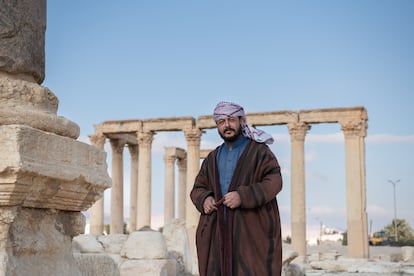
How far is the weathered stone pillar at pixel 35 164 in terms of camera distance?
3.12 metres

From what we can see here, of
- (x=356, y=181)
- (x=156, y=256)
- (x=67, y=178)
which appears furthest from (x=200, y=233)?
(x=356, y=181)

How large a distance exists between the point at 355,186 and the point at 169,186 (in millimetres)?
12203

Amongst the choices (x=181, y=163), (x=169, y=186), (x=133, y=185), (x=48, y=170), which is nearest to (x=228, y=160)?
(x=48, y=170)

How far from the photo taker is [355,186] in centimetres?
2852

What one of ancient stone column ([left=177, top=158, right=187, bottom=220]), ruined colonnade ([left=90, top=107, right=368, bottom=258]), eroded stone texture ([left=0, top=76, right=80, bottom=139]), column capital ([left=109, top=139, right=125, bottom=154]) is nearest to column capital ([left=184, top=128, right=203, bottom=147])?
ruined colonnade ([left=90, top=107, right=368, bottom=258])

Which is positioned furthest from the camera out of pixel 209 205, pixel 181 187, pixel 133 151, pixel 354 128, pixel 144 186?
pixel 181 187

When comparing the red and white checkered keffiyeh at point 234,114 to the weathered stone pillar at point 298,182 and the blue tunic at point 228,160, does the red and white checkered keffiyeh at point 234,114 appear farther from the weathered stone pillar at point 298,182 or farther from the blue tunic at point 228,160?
the weathered stone pillar at point 298,182

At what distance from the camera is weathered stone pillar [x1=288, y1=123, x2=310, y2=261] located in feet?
94.5

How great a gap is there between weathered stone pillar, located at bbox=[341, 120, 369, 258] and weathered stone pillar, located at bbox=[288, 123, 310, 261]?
6.53 ft

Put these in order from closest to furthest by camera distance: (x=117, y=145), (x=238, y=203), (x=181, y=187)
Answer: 1. (x=238, y=203)
2. (x=117, y=145)
3. (x=181, y=187)

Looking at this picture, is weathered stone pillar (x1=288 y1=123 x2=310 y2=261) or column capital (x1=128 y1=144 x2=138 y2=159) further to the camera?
column capital (x1=128 y1=144 x2=138 y2=159)

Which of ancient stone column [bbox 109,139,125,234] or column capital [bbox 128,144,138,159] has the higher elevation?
column capital [bbox 128,144,138,159]

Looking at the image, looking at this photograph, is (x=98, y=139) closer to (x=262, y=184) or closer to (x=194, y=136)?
(x=194, y=136)

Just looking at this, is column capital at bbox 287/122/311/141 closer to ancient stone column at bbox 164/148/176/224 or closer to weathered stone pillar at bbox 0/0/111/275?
ancient stone column at bbox 164/148/176/224
